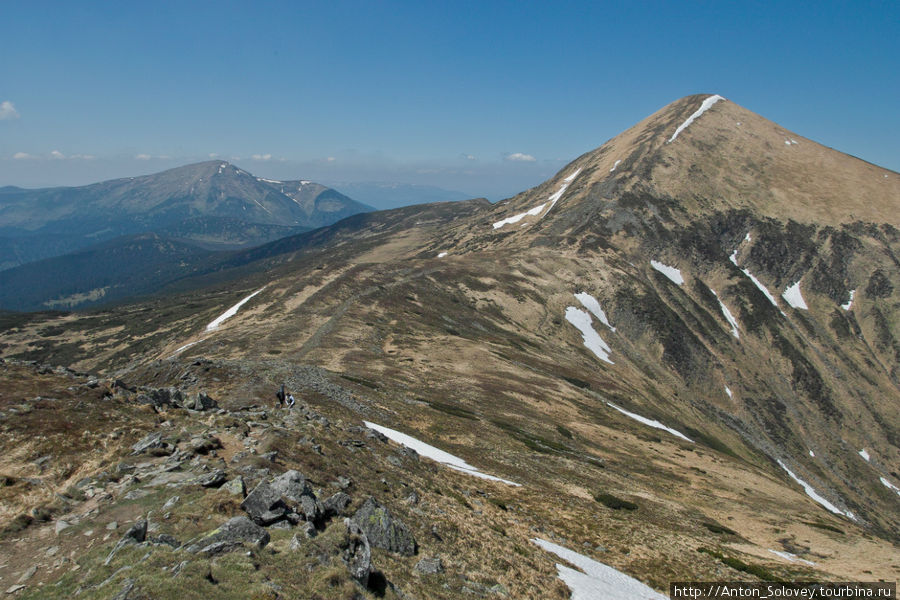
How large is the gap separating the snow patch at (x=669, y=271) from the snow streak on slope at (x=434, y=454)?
148m

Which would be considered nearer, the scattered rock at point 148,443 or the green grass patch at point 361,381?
the scattered rock at point 148,443

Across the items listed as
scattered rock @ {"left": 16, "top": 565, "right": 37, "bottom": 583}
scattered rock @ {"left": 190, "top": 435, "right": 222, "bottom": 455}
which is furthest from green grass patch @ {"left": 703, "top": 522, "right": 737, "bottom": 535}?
scattered rock @ {"left": 16, "top": 565, "right": 37, "bottom": 583}

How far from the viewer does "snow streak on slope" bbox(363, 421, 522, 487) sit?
3431 cm

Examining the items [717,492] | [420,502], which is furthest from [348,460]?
[717,492]

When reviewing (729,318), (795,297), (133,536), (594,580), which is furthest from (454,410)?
(795,297)

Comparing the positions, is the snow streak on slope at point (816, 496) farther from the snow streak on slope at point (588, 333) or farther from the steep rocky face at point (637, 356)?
the snow streak on slope at point (588, 333)

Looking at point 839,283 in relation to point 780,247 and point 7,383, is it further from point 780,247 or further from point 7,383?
point 7,383

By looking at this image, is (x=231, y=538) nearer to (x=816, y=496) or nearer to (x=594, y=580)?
(x=594, y=580)

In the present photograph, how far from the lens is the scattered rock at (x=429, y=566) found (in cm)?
1658

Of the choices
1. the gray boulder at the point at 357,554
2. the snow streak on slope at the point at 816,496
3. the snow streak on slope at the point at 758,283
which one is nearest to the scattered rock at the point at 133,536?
the gray boulder at the point at 357,554

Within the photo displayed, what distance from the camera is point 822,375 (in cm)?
13750

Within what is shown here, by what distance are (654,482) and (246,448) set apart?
141 ft

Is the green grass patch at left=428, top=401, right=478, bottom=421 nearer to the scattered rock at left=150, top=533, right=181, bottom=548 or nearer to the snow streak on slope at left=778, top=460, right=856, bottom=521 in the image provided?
the scattered rock at left=150, top=533, right=181, bottom=548

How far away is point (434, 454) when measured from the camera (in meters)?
36.2
